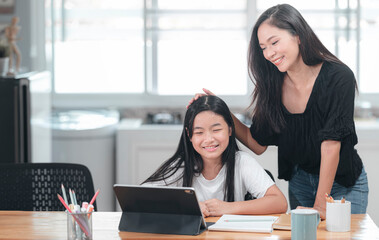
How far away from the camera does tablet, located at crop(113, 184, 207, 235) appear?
172 cm

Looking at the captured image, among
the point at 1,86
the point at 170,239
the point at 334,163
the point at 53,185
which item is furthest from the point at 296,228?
the point at 1,86

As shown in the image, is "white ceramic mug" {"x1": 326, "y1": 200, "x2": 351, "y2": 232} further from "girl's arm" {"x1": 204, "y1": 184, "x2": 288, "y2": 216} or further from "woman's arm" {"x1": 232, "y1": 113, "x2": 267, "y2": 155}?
"woman's arm" {"x1": 232, "y1": 113, "x2": 267, "y2": 155}

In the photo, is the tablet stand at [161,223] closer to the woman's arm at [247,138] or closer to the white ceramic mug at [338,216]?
the white ceramic mug at [338,216]

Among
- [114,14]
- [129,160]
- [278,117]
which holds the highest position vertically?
[114,14]

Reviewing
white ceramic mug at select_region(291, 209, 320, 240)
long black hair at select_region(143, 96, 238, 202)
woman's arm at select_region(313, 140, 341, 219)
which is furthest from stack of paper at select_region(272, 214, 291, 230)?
long black hair at select_region(143, 96, 238, 202)

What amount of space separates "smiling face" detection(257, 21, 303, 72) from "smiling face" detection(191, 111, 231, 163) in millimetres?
305

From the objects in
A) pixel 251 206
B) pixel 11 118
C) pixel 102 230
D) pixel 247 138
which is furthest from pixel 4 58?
pixel 251 206

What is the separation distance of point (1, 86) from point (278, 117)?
4.04 ft

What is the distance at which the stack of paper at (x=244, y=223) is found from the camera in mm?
1747

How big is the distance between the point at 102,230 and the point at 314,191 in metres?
0.82

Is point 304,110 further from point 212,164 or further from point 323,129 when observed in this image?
point 212,164

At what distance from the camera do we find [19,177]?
7.16 ft

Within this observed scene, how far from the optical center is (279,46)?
205 centimetres

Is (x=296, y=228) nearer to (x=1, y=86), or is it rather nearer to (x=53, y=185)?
(x=53, y=185)
